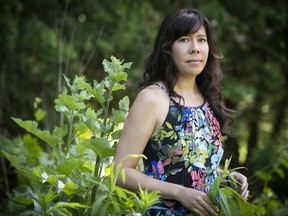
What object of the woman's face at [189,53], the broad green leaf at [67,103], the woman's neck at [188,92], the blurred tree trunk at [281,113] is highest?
the woman's face at [189,53]

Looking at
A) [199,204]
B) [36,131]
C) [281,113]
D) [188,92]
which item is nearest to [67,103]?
[36,131]

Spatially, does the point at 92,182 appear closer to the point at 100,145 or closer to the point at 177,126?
the point at 100,145

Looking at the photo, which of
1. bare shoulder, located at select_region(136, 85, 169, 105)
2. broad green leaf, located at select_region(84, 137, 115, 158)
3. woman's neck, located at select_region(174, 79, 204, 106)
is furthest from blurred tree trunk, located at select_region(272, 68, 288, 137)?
broad green leaf, located at select_region(84, 137, 115, 158)

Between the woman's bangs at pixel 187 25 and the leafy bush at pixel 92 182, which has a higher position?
the woman's bangs at pixel 187 25

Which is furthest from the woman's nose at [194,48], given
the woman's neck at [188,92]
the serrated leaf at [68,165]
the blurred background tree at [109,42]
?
the blurred background tree at [109,42]

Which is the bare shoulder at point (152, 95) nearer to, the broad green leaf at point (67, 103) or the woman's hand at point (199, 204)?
the broad green leaf at point (67, 103)

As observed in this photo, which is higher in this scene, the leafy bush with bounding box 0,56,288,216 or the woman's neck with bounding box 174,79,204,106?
the woman's neck with bounding box 174,79,204,106

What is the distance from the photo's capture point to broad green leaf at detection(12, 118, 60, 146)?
2.17 meters

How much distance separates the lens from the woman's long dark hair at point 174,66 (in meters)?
2.21

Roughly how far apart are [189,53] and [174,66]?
11 cm

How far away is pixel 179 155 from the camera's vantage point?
208cm

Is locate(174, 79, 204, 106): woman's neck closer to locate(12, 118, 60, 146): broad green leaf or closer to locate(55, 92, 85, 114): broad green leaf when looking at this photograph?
locate(55, 92, 85, 114): broad green leaf

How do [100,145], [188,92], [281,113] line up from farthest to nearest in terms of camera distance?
[281,113] → [188,92] → [100,145]

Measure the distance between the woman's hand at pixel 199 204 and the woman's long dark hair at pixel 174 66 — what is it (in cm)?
48
